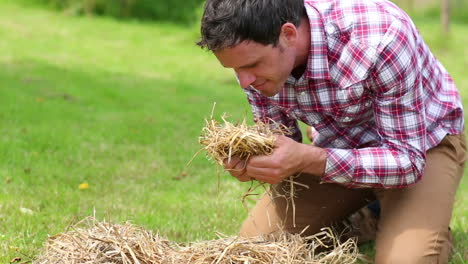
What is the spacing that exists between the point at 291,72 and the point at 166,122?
13.4 feet

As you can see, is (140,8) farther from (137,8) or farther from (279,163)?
(279,163)

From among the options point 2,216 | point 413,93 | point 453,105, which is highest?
point 413,93

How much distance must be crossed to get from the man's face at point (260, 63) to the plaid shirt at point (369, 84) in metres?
0.21

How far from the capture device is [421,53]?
3549 millimetres

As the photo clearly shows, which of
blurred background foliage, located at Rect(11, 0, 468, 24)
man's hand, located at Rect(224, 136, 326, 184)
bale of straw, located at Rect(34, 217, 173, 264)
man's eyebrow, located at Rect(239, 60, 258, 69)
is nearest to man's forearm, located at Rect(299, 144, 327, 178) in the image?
man's hand, located at Rect(224, 136, 326, 184)

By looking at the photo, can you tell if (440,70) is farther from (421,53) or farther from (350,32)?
(350,32)

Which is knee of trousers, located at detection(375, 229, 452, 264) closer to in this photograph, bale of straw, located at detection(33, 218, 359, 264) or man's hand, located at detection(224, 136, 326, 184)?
bale of straw, located at detection(33, 218, 359, 264)

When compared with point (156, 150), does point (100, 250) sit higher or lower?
higher

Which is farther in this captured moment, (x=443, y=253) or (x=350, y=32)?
(x=443, y=253)

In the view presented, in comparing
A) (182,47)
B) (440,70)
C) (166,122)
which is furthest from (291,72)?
(182,47)

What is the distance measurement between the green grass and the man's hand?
0.26m

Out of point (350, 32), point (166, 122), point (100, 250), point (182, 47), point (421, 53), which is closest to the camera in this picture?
point (100, 250)

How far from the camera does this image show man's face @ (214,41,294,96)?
118 inches

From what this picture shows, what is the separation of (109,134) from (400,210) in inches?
144
